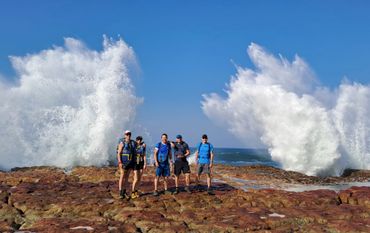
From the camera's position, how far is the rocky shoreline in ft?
33.1

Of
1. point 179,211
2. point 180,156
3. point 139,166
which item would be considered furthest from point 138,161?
point 179,211

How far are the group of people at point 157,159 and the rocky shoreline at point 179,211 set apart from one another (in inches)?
23.2

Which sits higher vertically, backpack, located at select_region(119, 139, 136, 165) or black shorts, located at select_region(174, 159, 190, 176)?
backpack, located at select_region(119, 139, 136, 165)

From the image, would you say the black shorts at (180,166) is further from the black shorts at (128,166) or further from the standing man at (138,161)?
the black shorts at (128,166)

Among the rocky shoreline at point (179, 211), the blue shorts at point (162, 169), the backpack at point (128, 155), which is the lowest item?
the rocky shoreline at point (179, 211)

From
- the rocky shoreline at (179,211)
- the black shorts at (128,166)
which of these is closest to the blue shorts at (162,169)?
the rocky shoreline at (179,211)

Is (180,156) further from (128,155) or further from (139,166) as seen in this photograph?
(128,155)

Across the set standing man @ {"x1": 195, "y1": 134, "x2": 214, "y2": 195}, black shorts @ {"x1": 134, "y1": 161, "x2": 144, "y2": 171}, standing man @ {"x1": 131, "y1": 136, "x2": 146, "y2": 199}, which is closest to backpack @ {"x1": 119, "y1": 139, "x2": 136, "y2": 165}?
standing man @ {"x1": 131, "y1": 136, "x2": 146, "y2": 199}

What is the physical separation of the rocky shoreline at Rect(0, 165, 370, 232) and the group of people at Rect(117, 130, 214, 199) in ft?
1.94

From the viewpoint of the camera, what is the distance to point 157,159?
47.0ft

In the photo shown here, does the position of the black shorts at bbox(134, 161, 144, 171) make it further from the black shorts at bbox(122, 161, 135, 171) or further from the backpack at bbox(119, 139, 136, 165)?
the backpack at bbox(119, 139, 136, 165)

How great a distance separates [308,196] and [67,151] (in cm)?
2334

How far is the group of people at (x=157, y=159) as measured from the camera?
13.5 metres

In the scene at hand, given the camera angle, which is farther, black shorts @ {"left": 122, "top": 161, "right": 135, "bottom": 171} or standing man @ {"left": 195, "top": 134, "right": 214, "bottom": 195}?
standing man @ {"left": 195, "top": 134, "right": 214, "bottom": 195}
